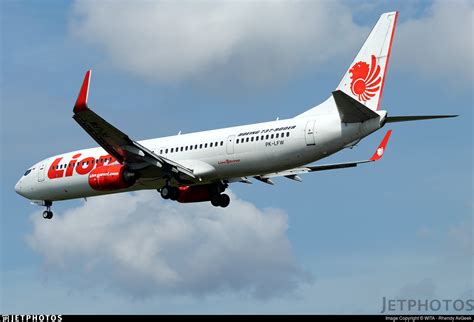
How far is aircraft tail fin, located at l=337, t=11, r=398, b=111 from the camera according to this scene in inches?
2163

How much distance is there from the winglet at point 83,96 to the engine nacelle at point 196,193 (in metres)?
9.99

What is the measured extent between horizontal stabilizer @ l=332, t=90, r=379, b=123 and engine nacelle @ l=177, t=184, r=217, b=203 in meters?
12.2

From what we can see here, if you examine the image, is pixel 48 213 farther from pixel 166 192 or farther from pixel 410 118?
pixel 410 118

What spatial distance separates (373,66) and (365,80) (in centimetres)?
81

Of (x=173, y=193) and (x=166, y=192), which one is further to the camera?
(x=166, y=192)

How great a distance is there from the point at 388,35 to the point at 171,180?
547 inches

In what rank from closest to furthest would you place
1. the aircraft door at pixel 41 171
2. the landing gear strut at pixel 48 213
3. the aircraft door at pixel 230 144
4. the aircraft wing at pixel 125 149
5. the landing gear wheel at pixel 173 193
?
the aircraft wing at pixel 125 149, the aircraft door at pixel 230 144, the landing gear wheel at pixel 173 193, the aircraft door at pixel 41 171, the landing gear strut at pixel 48 213

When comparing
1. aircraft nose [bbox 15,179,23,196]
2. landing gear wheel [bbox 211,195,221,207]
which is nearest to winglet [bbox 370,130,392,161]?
landing gear wheel [bbox 211,195,221,207]

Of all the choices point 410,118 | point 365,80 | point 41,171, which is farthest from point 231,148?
→ point 41,171

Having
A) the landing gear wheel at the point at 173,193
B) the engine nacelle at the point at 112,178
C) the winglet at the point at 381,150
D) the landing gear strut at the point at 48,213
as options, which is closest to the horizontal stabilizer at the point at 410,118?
the winglet at the point at 381,150

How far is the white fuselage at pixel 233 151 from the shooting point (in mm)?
53719

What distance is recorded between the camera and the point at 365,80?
5528 centimetres

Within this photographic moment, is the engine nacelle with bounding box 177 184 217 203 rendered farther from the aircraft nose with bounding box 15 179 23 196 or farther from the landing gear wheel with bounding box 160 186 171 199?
the aircraft nose with bounding box 15 179 23 196

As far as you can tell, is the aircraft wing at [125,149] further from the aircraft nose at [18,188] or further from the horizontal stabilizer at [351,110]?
the aircraft nose at [18,188]
